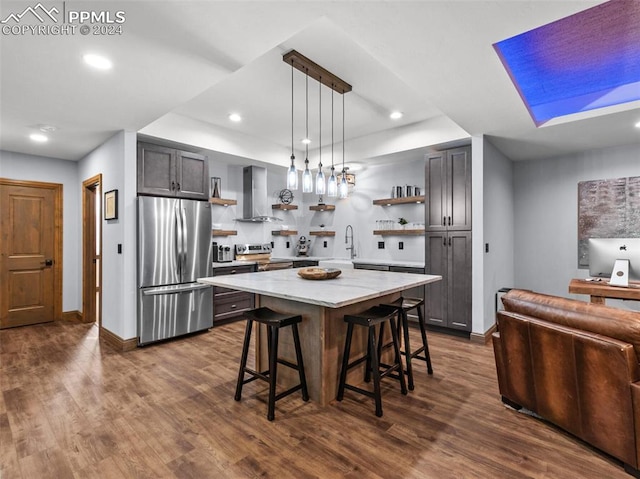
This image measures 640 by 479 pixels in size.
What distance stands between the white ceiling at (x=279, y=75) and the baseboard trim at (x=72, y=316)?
96.6 inches

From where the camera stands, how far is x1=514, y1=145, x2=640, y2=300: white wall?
14.8ft

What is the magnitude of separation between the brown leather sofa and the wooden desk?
147 cm

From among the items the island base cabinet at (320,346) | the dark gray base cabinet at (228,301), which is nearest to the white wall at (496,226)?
the island base cabinet at (320,346)

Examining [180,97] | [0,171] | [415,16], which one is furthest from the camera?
[0,171]

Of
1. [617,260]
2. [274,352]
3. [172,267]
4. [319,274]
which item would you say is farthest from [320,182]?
[617,260]

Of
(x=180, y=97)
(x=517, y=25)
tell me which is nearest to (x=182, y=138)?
(x=180, y=97)

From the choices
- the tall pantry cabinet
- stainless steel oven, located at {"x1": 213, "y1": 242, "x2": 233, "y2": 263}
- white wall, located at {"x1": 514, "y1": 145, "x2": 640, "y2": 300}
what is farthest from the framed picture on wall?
white wall, located at {"x1": 514, "y1": 145, "x2": 640, "y2": 300}

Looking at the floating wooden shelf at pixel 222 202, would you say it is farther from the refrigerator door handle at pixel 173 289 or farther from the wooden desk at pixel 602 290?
the wooden desk at pixel 602 290

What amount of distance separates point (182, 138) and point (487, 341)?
461 centimetres

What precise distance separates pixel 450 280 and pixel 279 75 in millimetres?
3179

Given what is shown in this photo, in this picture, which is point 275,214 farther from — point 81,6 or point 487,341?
point 81,6

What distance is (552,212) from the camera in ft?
16.1

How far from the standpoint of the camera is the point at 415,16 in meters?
1.85

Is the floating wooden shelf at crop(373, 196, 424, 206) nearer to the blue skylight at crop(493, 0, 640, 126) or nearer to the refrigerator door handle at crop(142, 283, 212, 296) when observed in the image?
the blue skylight at crop(493, 0, 640, 126)
